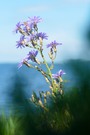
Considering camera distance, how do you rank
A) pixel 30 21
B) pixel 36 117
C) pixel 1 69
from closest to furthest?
1. pixel 36 117
2. pixel 1 69
3. pixel 30 21

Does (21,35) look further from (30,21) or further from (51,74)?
(51,74)

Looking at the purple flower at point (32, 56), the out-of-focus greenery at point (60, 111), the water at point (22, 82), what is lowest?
the out-of-focus greenery at point (60, 111)

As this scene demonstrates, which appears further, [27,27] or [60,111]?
[27,27]

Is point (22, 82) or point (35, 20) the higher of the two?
point (35, 20)

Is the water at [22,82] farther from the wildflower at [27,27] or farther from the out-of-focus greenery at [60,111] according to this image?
the wildflower at [27,27]

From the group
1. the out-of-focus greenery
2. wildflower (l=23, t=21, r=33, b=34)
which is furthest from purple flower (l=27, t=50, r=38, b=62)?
the out-of-focus greenery

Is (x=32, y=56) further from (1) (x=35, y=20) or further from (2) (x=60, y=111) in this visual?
(2) (x=60, y=111)

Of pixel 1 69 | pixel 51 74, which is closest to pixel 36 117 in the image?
pixel 1 69

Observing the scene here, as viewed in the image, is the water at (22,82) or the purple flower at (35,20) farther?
the purple flower at (35,20)

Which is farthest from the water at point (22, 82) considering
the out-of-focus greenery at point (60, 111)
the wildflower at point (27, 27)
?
the wildflower at point (27, 27)

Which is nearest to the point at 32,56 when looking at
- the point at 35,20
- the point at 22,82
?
the point at 35,20

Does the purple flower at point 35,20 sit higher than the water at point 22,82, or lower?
higher
